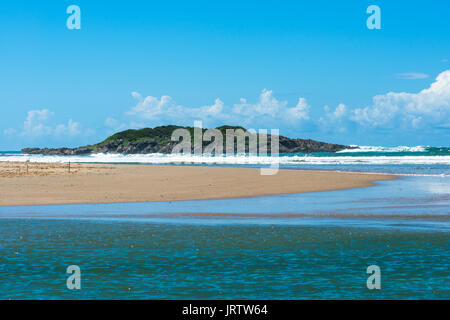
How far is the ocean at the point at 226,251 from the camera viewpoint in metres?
11.2

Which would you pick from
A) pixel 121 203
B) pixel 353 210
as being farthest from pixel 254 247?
pixel 121 203

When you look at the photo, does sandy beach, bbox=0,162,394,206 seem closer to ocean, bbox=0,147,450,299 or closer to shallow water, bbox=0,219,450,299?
ocean, bbox=0,147,450,299

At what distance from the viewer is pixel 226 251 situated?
14852mm

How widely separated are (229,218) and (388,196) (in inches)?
481

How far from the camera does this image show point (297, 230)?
60.1 ft

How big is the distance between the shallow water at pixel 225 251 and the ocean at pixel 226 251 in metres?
0.03

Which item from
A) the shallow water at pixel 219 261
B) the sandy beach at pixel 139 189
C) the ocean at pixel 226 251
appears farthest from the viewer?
the sandy beach at pixel 139 189

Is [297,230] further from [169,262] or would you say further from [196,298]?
[196,298]

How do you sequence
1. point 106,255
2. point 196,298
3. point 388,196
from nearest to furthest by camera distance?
point 196,298 → point 106,255 → point 388,196
